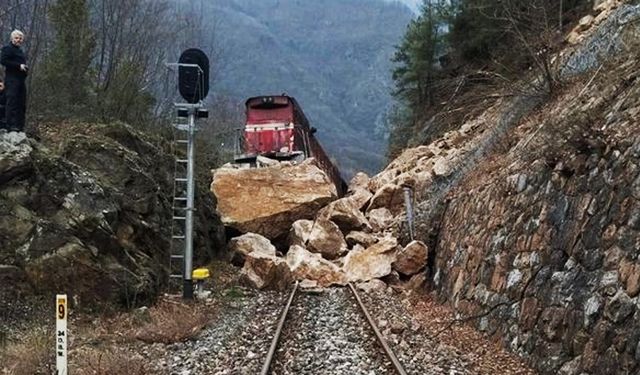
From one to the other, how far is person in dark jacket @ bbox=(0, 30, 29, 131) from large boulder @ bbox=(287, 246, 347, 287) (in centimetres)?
769

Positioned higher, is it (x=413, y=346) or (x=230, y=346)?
(x=413, y=346)

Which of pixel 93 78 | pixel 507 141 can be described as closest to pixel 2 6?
pixel 93 78

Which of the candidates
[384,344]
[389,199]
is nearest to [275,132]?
[389,199]

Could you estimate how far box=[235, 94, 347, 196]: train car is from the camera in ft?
90.9

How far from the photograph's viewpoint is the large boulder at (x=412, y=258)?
15359mm

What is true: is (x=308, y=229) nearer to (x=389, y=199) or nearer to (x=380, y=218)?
(x=380, y=218)

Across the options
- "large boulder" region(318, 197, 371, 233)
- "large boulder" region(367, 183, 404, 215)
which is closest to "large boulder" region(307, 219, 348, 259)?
"large boulder" region(318, 197, 371, 233)

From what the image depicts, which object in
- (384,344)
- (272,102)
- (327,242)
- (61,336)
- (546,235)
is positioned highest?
(272,102)

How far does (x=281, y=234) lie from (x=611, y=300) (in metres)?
15.6

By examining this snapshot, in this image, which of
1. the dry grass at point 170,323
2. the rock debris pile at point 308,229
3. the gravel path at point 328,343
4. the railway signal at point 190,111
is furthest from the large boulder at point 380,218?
the dry grass at point 170,323

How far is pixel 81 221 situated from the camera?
1129 cm

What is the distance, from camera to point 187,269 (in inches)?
517

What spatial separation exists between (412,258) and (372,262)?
1345mm

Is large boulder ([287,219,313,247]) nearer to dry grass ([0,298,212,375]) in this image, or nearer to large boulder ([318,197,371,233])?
large boulder ([318,197,371,233])
